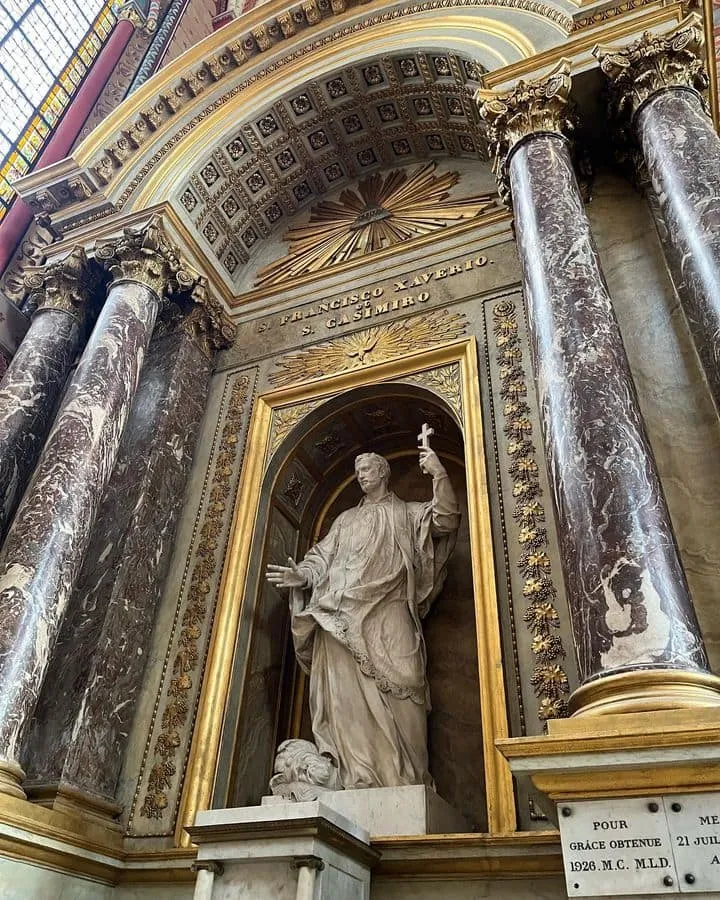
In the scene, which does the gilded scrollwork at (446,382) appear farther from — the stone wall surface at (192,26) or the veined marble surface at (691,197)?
the stone wall surface at (192,26)

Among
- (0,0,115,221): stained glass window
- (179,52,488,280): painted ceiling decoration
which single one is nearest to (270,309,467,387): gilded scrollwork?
(179,52,488,280): painted ceiling decoration

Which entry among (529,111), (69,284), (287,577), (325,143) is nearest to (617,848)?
(287,577)

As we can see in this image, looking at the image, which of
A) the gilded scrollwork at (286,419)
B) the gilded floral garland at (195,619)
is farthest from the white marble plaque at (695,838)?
the gilded scrollwork at (286,419)

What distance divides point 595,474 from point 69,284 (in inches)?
228

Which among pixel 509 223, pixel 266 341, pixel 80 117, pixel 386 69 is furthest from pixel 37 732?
pixel 80 117

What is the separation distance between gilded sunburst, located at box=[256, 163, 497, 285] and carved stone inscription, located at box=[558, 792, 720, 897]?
5.94 meters

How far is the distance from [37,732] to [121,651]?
0.75 meters

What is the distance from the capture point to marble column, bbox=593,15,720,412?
4203 mm

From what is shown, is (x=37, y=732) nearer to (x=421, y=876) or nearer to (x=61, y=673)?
(x=61, y=673)

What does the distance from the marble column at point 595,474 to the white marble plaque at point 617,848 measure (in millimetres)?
385

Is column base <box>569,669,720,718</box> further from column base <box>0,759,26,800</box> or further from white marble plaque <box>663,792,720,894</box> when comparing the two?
column base <box>0,759,26,800</box>

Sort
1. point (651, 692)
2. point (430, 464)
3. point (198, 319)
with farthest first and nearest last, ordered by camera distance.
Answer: point (198, 319), point (430, 464), point (651, 692)

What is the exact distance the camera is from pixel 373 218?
8180 mm

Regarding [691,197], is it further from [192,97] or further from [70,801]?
[192,97]
